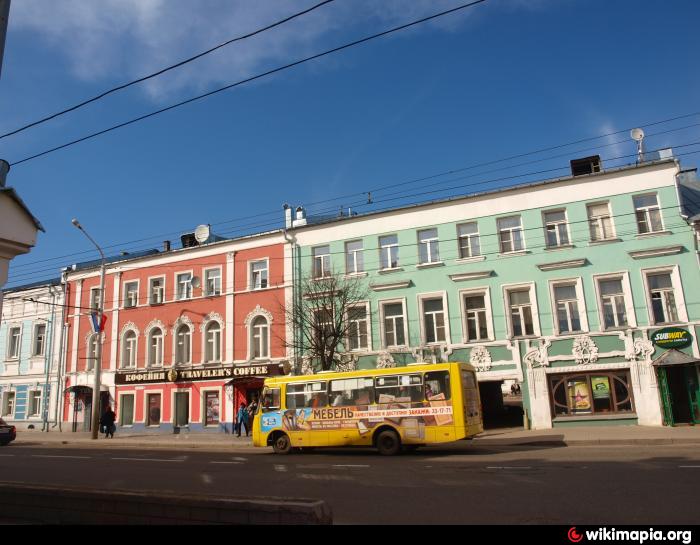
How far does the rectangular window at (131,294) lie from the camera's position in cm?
3555

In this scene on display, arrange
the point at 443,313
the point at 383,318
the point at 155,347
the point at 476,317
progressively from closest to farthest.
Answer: the point at 476,317 → the point at 443,313 → the point at 383,318 → the point at 155,347

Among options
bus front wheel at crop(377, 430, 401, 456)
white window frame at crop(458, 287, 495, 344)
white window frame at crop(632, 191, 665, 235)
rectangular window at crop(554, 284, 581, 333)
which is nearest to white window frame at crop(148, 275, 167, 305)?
white window frame at crop(458, 287, 495, 344)

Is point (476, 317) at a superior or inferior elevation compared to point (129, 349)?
inferior

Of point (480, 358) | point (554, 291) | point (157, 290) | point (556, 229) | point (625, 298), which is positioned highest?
point (157, 290)

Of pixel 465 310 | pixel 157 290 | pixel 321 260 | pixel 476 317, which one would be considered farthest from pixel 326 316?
pixel 157 290

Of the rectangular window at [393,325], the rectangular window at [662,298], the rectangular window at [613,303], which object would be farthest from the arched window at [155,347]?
the rectangular window at [662,298]

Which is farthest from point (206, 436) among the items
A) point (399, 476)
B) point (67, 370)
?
point (399, 476)

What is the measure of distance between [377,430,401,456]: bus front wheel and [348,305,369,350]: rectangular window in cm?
922

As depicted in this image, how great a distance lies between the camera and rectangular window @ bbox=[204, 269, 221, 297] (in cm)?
3282

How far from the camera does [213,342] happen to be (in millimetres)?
32312

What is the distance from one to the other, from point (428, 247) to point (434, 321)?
374 centimetres

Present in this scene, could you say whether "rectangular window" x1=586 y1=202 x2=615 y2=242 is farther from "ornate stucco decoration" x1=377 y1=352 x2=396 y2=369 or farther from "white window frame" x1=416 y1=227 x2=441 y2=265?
"ornate stucco decoration" x1=377 y1=352 x2=396 y2=369

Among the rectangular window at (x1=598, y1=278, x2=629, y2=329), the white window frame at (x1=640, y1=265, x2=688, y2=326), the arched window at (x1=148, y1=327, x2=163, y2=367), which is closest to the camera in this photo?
the white window frame at (x1=640, y1=265, x2=688, y2=326)

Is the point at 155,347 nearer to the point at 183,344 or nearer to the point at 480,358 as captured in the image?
the point at 183,344
